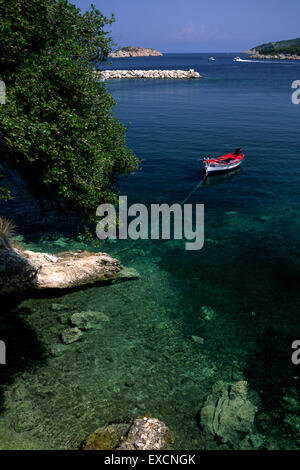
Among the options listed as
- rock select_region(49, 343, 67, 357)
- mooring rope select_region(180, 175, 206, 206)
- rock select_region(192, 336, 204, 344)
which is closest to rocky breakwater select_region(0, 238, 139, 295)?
rock select_region(49, 343, 67, 357)

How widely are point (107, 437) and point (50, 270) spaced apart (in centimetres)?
1104

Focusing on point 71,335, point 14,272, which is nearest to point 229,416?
point 71,335

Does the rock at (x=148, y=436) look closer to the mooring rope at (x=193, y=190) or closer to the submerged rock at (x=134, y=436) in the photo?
the submerged rock at (x=134, y=436)

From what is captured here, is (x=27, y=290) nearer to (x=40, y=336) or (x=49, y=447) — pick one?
(x=40, y=336)

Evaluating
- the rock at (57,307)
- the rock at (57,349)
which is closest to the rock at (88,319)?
the rock at (57,307)

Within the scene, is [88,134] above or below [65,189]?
above

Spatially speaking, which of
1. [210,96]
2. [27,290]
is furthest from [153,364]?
[210,96]

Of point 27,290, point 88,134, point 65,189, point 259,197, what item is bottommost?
point 27,290

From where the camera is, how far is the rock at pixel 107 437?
10.8 m

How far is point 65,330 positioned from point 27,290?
4090 mm

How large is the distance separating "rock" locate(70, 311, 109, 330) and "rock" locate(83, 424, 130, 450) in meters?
5.79

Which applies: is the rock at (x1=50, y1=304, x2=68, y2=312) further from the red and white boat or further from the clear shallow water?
the red and white boat

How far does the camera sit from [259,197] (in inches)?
1353
